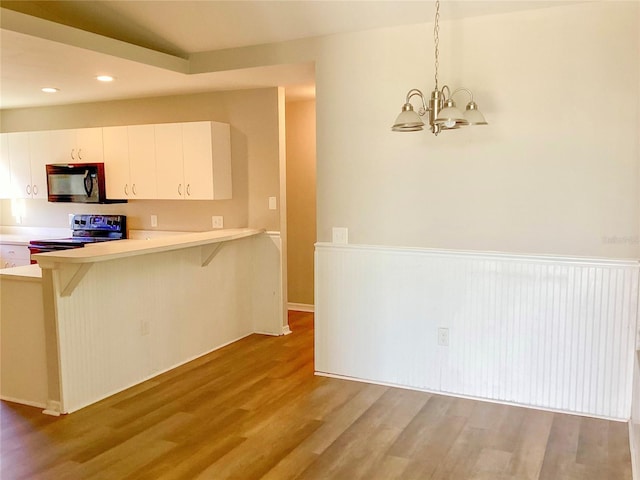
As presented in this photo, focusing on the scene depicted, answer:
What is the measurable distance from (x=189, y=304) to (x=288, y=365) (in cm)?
96

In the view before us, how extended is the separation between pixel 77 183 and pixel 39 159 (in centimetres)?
62

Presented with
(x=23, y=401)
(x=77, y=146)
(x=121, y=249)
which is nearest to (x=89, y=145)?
(x=77, y=146)

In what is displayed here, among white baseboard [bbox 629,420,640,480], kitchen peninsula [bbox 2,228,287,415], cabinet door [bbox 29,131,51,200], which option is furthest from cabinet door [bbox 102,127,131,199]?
white baseboard [bbox 629,420,640,480]

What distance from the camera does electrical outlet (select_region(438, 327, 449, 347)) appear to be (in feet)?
11.6

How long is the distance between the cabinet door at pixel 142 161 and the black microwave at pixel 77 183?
415mm

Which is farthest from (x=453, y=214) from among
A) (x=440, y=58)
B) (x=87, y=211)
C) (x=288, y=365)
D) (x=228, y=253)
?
(x=87, y=211)

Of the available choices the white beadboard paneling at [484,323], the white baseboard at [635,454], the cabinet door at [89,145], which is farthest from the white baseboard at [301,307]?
the white baseboard at [635,454]

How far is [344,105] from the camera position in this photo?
147 inches

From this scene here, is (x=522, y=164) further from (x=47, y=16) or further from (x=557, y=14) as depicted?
(x=47, y=16)

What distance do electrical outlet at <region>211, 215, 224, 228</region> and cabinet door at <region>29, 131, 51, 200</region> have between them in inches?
77.8

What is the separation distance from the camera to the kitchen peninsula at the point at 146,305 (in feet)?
10.7

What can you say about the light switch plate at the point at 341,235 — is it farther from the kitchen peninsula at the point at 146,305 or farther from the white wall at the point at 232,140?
the white wall at the point at 232,140

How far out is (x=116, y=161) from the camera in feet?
16.9

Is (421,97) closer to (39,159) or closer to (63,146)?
(63,146)
